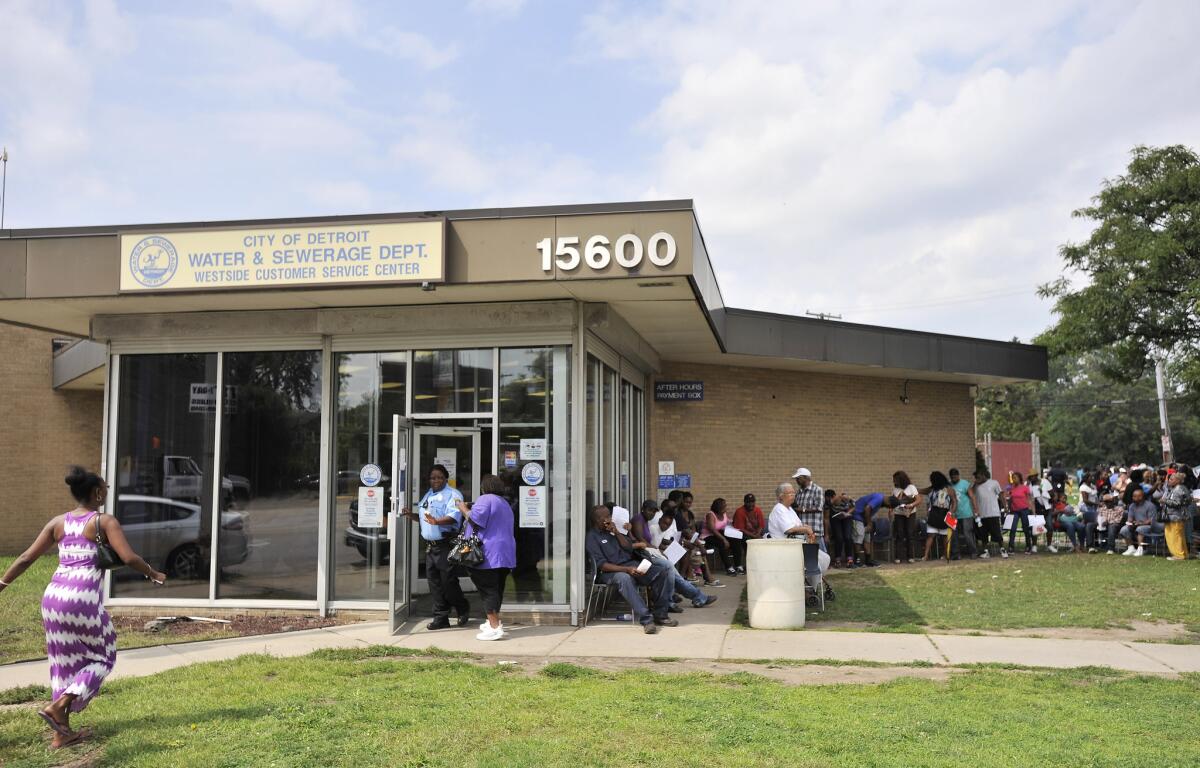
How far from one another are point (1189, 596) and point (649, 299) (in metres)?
7.96

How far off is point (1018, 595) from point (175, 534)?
1047 centimetres

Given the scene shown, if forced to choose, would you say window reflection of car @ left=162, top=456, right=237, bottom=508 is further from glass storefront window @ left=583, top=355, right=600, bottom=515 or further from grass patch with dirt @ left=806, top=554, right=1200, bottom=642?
grass patch with dirt @ left=806, top=554, right=1200, bottom=642

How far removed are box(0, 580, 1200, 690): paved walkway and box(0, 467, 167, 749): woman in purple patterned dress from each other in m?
2.10

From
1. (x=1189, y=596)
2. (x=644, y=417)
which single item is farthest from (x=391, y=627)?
(x=1189, y=596)

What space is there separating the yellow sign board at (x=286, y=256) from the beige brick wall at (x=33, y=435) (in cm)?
1247

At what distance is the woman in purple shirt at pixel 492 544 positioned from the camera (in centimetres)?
984

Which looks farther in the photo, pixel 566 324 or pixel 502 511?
pixel 566 324

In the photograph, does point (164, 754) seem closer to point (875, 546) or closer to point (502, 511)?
point (502, 511)

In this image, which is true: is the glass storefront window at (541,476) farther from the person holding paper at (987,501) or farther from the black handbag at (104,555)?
the person holding paper at (987,501)

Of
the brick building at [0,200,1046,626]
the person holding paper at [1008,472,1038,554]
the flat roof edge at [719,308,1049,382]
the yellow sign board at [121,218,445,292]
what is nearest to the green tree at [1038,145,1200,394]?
the flat roof edge at [719,308,1049,382]

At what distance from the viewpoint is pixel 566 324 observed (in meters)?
10.9

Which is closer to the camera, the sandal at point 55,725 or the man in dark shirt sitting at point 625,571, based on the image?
the sandal at point 55,725

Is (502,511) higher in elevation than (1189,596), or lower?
higher

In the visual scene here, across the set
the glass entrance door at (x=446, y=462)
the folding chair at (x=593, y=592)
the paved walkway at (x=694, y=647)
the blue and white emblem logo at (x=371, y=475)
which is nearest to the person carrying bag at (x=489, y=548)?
the paved walkway at (x=694, y=647)
